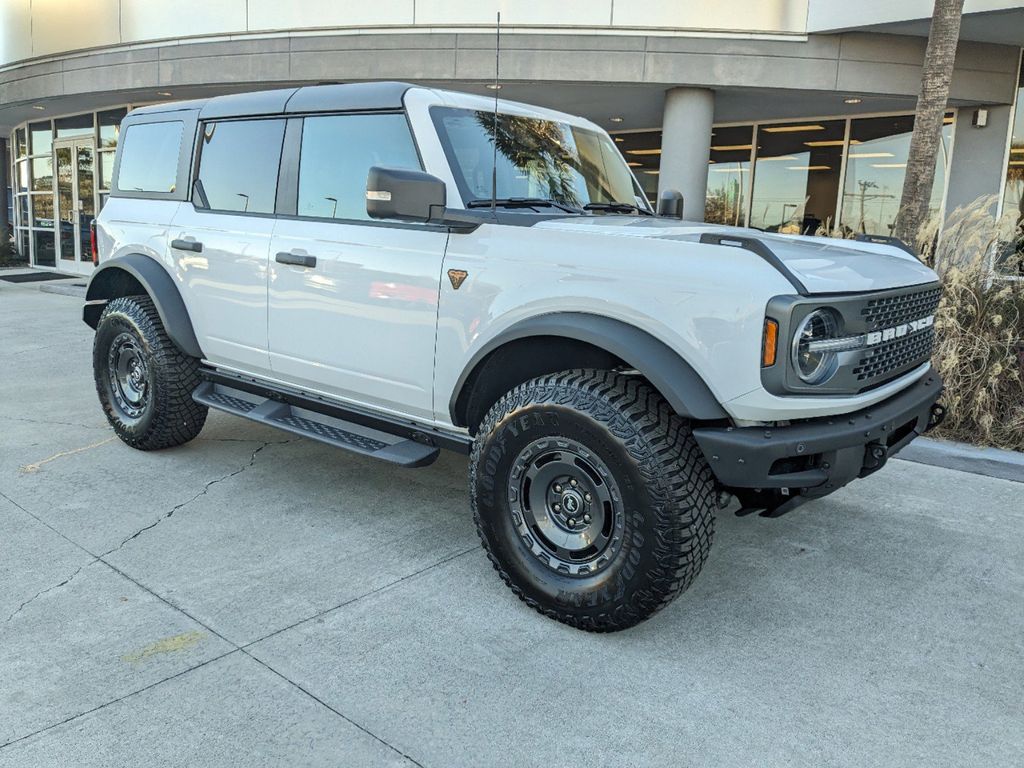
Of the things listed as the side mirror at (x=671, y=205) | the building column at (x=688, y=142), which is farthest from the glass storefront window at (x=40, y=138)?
the side mirror at (x=671, y=205)

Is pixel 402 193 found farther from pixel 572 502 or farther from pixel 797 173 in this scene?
pixel 797 173

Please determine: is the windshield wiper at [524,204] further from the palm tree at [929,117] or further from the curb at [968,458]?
the palm tree at [929,117]

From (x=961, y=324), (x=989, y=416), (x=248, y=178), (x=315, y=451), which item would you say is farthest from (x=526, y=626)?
(x=961, y=324)

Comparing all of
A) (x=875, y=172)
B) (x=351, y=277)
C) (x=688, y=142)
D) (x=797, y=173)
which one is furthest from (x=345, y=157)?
(x=797, y=173)

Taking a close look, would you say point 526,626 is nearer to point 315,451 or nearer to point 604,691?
point 604,691

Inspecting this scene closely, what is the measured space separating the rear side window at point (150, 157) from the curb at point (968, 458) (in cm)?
485

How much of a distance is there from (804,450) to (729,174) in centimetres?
1234

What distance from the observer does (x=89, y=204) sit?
17.2 metres

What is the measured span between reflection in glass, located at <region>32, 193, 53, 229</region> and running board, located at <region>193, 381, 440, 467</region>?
16.7 meters

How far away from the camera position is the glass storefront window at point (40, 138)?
1872 cm

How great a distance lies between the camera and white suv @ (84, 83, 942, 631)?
2.87 metres

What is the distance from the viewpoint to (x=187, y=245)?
4.67 m

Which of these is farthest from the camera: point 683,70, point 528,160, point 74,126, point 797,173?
point 74,126

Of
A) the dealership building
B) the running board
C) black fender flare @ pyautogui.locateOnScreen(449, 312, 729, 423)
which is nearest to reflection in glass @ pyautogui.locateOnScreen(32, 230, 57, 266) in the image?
the dealership building
